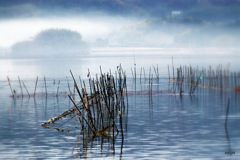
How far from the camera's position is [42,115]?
19.6 m

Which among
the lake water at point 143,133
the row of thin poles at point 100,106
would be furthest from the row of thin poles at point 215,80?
the row of thin poles at point 100,106

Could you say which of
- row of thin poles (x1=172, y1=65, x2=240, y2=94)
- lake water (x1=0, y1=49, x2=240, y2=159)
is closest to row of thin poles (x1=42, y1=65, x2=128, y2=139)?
lake water (x1=0, y1=49, x2=240, y2=159)

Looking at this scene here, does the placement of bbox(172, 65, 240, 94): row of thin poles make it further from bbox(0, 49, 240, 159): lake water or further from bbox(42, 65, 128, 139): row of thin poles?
bbox(42, 65, 128, 139): row of thin poles

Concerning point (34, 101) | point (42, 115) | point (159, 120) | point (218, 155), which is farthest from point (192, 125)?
point (34, 101)

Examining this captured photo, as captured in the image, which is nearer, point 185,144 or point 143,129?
point 185,144

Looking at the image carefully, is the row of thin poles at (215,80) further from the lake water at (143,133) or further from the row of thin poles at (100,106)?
the row of thin poles at (100,106)

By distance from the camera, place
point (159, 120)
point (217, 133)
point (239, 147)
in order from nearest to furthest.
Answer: point (239, 147) → point (217, 133) → point (159, 120)

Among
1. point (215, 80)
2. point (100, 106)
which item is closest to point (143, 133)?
point (100, 106)

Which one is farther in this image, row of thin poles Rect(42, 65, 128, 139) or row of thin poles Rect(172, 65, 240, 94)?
row of thin poles Rect(172, 65, 240, 94)

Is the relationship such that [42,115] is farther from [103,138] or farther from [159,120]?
[103,138]

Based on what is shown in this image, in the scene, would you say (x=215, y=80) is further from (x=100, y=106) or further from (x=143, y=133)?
(x=100, y=106)

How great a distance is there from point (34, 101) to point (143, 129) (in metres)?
11.3

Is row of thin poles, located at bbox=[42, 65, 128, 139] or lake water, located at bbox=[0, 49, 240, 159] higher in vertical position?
row of thin poles, located at bbox=[42, 65, 128, 139]

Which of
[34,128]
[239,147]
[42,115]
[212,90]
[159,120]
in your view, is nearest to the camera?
[239,147]
